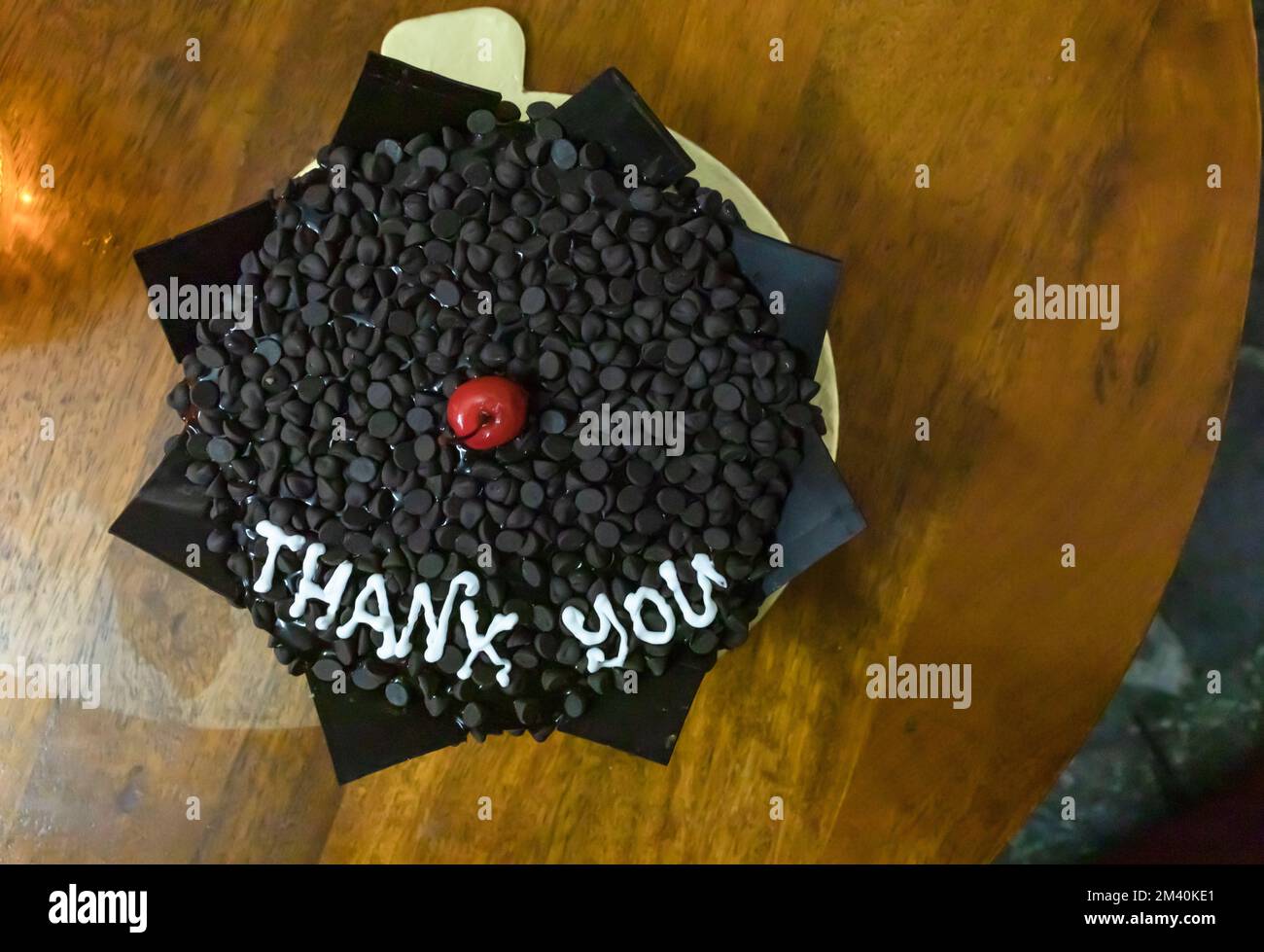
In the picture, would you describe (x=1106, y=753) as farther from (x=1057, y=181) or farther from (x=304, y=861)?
(x=304, y=861)

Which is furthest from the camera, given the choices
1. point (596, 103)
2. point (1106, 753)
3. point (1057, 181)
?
point (1106, 753)

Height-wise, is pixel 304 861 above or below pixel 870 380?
below

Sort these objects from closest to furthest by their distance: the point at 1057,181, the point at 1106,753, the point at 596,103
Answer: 1. the point at 596,103
2. the point at 1057,181
3. the point at 1106,753

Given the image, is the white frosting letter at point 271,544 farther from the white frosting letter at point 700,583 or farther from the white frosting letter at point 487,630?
the white frosting letter at point 700,583

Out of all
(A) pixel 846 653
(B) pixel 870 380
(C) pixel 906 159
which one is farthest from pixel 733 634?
(C) pixel 906 159

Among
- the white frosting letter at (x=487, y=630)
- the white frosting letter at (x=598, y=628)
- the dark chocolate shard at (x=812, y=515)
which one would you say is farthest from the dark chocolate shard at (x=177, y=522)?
the dark chocolate shard at (x=812, y=515)

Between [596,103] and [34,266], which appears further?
[34,266]
